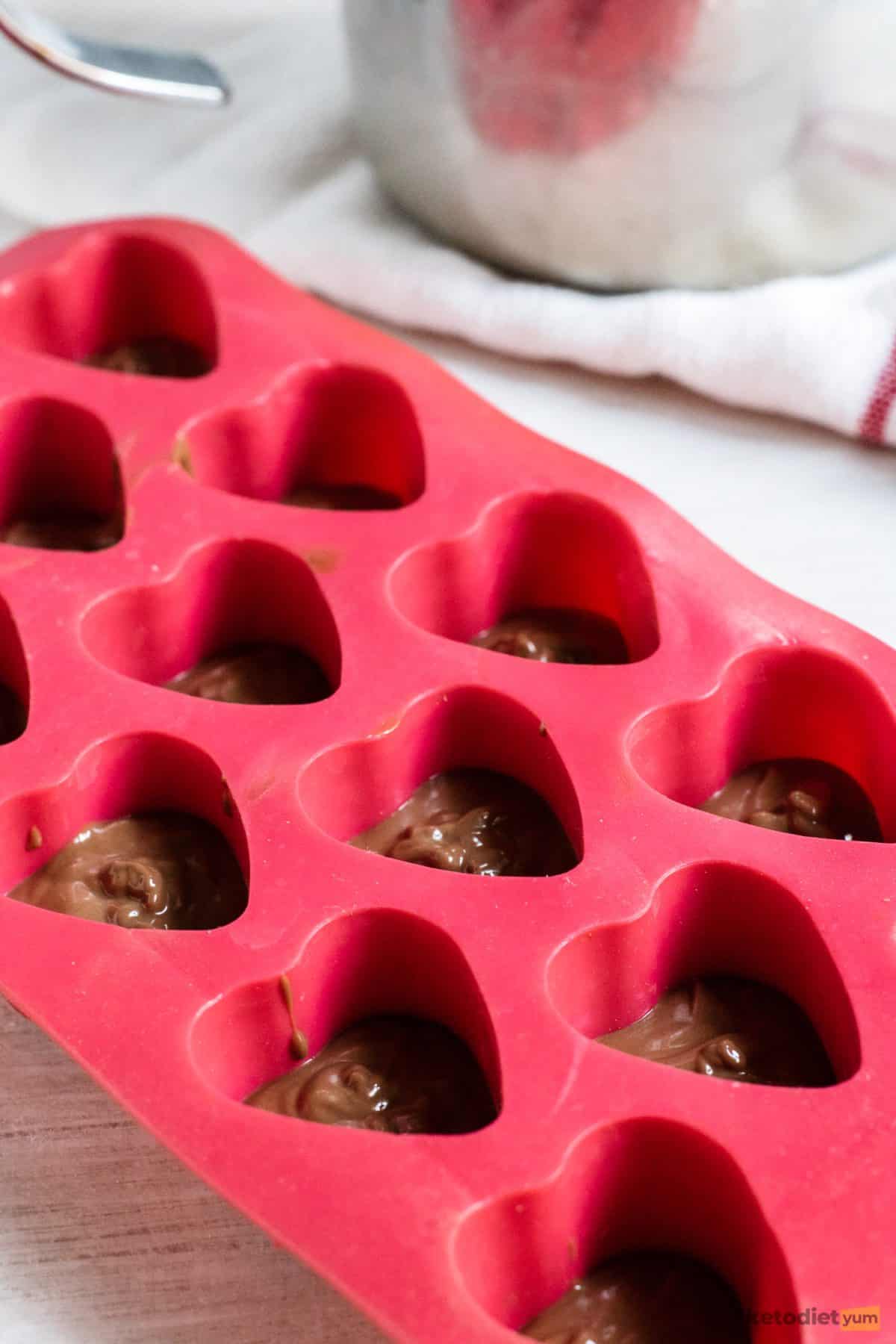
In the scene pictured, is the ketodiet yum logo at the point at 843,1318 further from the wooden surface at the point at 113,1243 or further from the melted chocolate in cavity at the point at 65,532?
the melted chocolate in cavity at the point at 65,532

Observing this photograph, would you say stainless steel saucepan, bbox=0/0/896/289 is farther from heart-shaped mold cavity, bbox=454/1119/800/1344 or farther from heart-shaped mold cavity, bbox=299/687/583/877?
heart-shaped mold cavity, bbox=454/1119/800/1344

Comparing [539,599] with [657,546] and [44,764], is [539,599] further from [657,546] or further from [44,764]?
[44,764]

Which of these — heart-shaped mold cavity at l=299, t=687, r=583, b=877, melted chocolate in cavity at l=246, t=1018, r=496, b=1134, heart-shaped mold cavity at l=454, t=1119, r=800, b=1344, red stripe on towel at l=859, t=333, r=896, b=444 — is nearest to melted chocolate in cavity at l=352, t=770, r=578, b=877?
heart-shaped mold cavity at l=299, t=687, r=583, b=877

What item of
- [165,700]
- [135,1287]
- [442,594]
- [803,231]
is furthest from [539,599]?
[135,1287]

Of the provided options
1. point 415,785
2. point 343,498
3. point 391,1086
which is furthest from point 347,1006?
point 343,498

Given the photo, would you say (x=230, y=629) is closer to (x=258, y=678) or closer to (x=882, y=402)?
(x=258, y=678)

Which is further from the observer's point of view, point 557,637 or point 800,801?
point 557,637

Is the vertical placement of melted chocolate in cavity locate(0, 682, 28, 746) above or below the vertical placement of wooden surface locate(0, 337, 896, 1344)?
above
